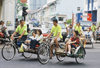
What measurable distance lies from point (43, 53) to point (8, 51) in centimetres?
162

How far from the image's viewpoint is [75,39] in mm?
10758

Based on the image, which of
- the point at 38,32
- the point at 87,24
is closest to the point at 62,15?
the point at 87,24

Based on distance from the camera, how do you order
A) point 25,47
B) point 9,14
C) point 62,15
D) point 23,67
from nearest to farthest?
point 23,67, point 25,47, point 9,14, point 62,15

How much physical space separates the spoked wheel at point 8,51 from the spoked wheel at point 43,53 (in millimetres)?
1426

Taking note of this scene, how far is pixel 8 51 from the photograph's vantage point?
1093cm

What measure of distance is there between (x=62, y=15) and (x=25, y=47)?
220ft

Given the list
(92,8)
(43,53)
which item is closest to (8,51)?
(43,53)

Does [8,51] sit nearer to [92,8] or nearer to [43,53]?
[43,53]

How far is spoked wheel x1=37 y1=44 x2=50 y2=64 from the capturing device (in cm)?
1008

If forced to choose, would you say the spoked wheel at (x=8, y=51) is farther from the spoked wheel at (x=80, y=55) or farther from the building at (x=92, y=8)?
the building at (x=92, y=8)

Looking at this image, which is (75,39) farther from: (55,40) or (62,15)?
(62,15)

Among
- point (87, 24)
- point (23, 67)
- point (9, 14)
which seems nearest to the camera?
point (23, 67)

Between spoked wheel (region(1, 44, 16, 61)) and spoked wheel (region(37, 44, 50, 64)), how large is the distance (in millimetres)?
1426

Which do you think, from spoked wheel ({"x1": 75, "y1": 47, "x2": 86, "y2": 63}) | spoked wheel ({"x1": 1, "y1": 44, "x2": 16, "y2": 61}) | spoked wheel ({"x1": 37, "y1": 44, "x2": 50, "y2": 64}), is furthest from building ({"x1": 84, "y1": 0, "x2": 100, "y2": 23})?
spoked wheel ({"x1": 37, "y1": 44, "x2": 50, "y2": 64})
